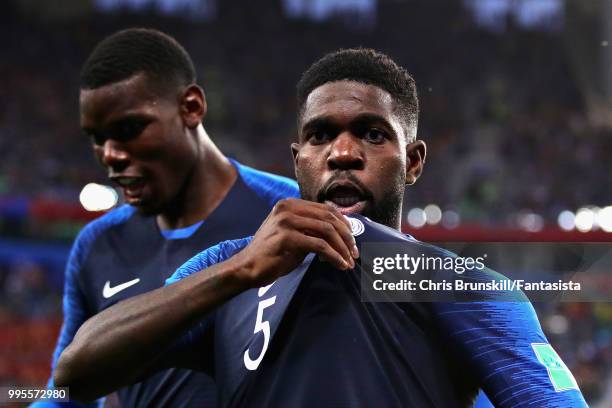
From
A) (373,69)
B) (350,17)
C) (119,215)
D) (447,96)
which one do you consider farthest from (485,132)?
(373,69)

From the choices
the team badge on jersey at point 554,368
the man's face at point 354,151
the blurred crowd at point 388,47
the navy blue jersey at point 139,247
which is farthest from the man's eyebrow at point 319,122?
the blurred crowd at point 388,47

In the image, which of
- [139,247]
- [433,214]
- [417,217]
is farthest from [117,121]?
[433,214]

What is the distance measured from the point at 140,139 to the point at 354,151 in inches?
46.0

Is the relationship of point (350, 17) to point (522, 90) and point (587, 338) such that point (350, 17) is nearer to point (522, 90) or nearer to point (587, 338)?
point (522, 90)

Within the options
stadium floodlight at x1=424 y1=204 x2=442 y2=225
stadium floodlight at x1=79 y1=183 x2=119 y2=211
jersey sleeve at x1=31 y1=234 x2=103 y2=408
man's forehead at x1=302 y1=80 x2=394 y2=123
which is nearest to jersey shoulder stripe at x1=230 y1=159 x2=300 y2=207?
jersey sleeve at x1=31 y1=234 x2=103 y2=408

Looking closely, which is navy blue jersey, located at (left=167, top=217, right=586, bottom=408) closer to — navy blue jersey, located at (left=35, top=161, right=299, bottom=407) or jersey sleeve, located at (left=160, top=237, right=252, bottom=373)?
jersey sleeve, located at (left=160, top=237, right=252, bottom=373)

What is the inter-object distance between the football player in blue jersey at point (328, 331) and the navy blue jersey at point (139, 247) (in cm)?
102

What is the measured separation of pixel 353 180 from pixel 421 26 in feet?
47.7

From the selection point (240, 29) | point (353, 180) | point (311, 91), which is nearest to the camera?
point (353, 180)

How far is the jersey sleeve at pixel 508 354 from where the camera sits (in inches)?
44.0

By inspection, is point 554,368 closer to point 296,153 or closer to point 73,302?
point 296,153

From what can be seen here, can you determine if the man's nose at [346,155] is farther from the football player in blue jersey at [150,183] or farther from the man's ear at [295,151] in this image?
the football player in blue jersey at [150,183]

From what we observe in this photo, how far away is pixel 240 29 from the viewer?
17047 mm

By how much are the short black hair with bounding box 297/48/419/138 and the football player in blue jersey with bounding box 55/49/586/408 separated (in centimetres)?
11
